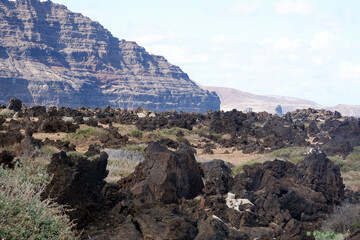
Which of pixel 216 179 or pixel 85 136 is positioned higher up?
pixel 216 179

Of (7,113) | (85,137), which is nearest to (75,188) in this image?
(85,137)

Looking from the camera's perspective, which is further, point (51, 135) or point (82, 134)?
point (82, 134)

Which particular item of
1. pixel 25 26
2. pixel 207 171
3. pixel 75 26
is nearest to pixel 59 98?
pixel 25 26

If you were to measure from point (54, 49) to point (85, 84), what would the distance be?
68.8 ft

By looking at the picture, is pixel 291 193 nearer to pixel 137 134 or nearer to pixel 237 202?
pixel 237 202

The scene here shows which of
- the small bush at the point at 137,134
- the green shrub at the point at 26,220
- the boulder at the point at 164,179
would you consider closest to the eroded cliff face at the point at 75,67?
the small bush at the point at 137,134

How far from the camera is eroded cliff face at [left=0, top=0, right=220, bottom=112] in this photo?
132 metres

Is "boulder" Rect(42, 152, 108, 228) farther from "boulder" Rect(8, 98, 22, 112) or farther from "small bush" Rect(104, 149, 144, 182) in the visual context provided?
"boulder" Rect(8, 98, 22, 112)

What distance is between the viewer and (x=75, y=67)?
541 ft

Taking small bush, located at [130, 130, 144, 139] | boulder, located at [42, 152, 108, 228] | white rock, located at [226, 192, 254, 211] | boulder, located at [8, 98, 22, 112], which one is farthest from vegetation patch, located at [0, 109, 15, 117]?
boulder, located at [42, 152, 108, 228]

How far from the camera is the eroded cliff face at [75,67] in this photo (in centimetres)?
13188

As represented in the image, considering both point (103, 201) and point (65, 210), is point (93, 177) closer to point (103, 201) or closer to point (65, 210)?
point (103, 201)

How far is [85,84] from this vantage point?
149 meters

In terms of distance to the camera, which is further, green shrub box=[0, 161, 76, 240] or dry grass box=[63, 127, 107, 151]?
dry grass box=[63, 127, 107, 151]
